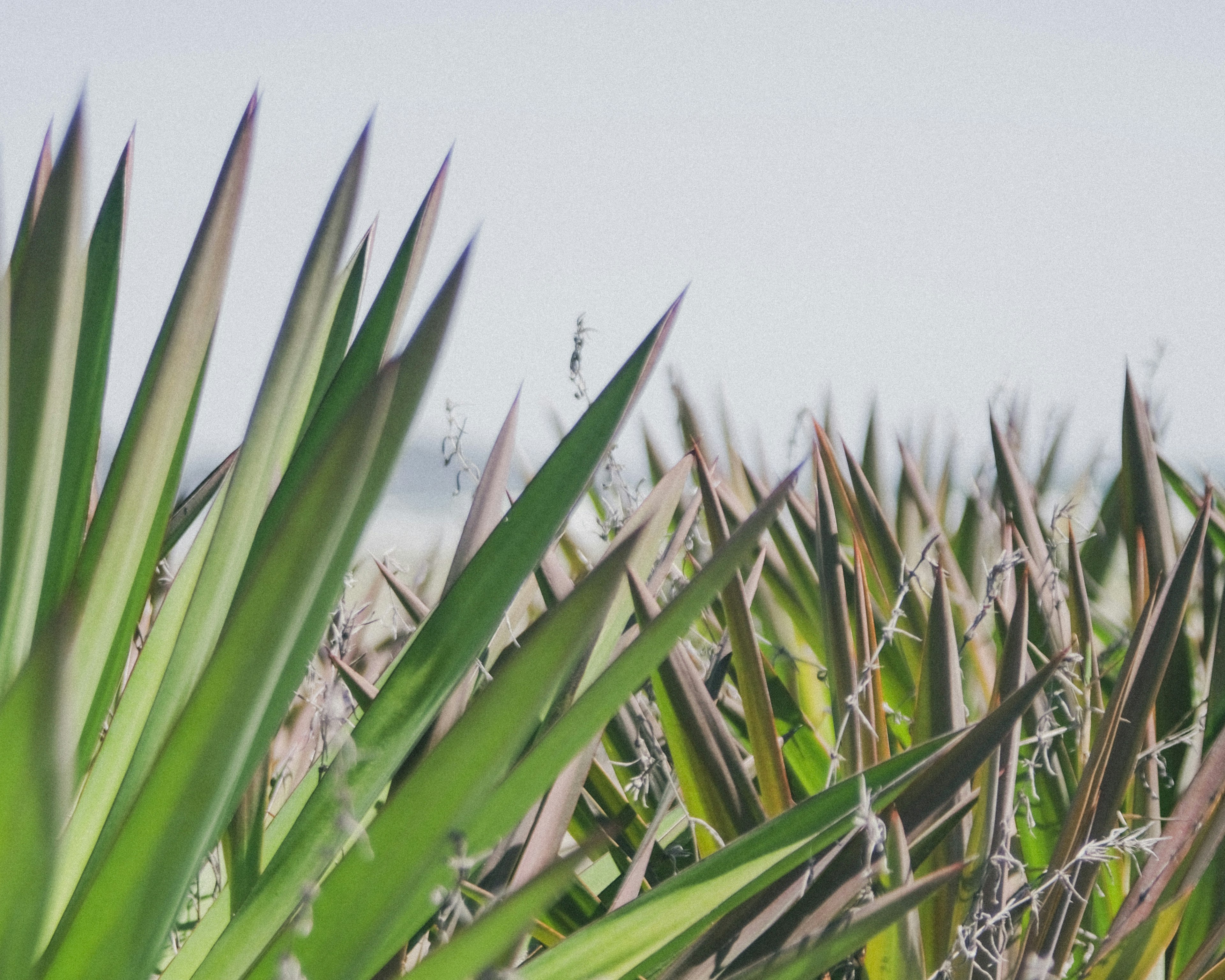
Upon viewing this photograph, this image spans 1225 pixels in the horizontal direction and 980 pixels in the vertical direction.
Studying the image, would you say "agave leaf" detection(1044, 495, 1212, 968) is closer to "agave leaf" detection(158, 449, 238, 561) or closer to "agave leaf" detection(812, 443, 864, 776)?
"agave leaf" detection(812, 443, 864, 776)

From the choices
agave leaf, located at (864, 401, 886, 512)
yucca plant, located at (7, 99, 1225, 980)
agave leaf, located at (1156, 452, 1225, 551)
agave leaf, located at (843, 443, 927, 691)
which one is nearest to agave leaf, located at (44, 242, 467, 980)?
yucca plant, located at (7, 99, 1225, 980)

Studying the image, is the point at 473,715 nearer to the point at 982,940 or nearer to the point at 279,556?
the point at 279,556

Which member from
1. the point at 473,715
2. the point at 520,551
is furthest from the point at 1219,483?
the point at 473,715

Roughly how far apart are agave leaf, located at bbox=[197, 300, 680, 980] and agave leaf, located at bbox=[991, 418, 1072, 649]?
0.67m

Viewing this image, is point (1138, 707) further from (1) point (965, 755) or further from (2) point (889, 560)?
(2) point (889, 560)

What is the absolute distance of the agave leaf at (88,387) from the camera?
743 mm

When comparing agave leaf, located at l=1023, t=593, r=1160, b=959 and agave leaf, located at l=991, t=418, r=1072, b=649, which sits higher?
agave leaf, located at l=991, t=418, r=1072, b=649

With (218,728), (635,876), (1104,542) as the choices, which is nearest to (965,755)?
(635,876)

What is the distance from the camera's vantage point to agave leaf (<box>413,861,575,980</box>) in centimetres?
45

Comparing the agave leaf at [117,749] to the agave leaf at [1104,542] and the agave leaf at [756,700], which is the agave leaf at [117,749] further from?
the agave leaf at [1104,542]

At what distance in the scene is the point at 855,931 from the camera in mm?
619

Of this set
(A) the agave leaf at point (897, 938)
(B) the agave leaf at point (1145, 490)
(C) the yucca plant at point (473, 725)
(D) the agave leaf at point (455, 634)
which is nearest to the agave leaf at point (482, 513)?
(C) the yucca plant at point (473, 725)

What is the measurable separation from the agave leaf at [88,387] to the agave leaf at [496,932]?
39 cm

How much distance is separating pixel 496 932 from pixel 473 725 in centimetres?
10
